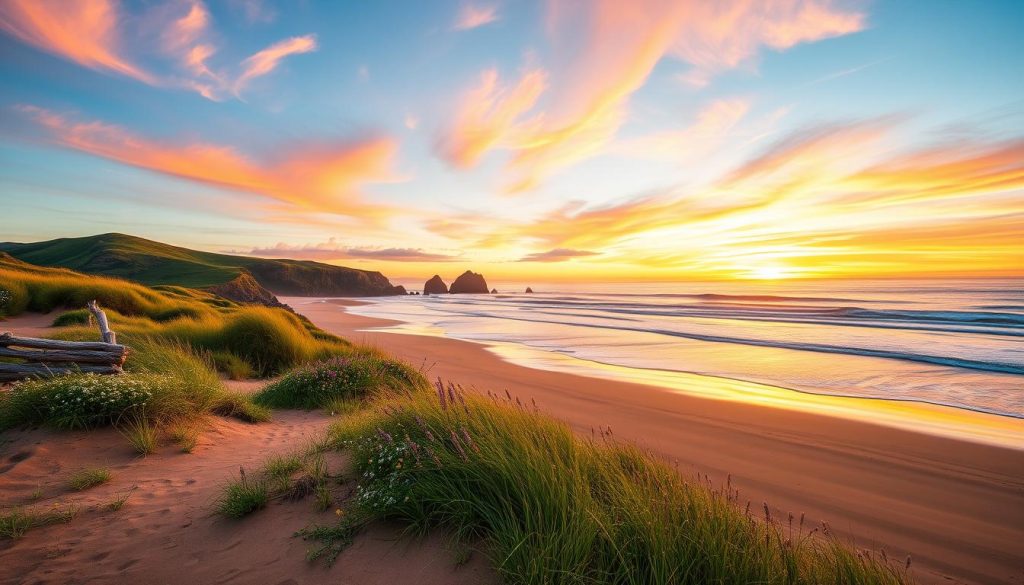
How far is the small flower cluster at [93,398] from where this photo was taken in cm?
607

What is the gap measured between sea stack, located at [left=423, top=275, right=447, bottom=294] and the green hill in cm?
783

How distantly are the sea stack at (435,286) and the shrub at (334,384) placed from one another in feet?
371

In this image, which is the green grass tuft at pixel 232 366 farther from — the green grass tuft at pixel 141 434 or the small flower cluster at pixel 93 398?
the green grass tuft at pixel 141 434

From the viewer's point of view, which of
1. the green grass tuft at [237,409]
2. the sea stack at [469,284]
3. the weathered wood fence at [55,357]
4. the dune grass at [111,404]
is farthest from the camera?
the sea stack at [469,284]

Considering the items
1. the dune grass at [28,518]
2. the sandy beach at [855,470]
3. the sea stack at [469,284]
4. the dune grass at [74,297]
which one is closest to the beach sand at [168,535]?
Result: the dune grass at [28,518]

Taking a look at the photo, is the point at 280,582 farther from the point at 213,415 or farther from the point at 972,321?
the point at 972,321

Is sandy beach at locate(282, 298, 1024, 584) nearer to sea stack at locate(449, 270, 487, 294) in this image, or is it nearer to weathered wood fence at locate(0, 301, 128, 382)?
weathered wood fence at locate(0, 301, 128, 382)

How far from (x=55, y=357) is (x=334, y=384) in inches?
176

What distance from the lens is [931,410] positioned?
9.66 meters

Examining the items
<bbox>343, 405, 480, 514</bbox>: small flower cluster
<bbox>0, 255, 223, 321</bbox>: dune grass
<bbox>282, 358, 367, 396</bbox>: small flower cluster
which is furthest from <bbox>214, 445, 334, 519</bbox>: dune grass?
<bbox>0, 255, 223, 321</bbox>: dune grass

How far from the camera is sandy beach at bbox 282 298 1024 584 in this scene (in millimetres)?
4559

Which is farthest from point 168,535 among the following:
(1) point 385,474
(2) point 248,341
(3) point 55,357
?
(2) point 248,341

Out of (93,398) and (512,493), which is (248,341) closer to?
(93,398)

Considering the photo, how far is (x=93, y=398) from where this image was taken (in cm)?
617
